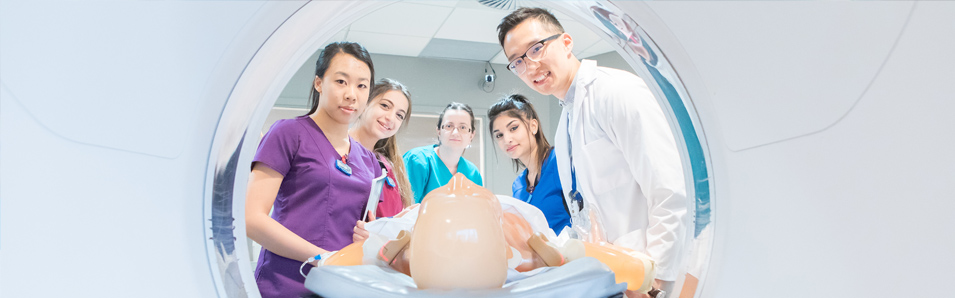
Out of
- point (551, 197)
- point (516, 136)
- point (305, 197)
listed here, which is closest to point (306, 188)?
point (305, 197)

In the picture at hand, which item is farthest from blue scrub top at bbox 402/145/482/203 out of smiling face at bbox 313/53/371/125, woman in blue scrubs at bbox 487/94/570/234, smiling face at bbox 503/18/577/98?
smiling face at bbox 313/53/371/125

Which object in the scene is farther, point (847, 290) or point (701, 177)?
point (701, 177)

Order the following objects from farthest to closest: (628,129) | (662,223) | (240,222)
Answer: (628,129)
(662,223)
(240,222)

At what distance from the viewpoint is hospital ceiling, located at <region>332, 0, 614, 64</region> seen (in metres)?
3.64

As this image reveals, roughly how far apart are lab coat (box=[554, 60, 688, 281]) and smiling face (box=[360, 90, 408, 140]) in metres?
0.65

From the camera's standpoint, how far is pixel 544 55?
1.32 metres

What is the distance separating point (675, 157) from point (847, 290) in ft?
1.61

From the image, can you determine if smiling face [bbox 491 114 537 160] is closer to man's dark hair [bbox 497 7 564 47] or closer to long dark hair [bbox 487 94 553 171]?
long dark hair [bbox 487 94 553 171]

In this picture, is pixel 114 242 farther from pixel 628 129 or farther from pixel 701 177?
pixel 628 129

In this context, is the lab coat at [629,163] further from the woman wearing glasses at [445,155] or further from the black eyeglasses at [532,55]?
the woman wearing glasses at [445,155]

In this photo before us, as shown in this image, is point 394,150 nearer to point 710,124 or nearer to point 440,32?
point 710,124

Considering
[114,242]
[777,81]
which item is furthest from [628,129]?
[114,242]

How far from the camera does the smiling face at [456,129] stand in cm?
248

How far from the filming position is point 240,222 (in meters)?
0.52
